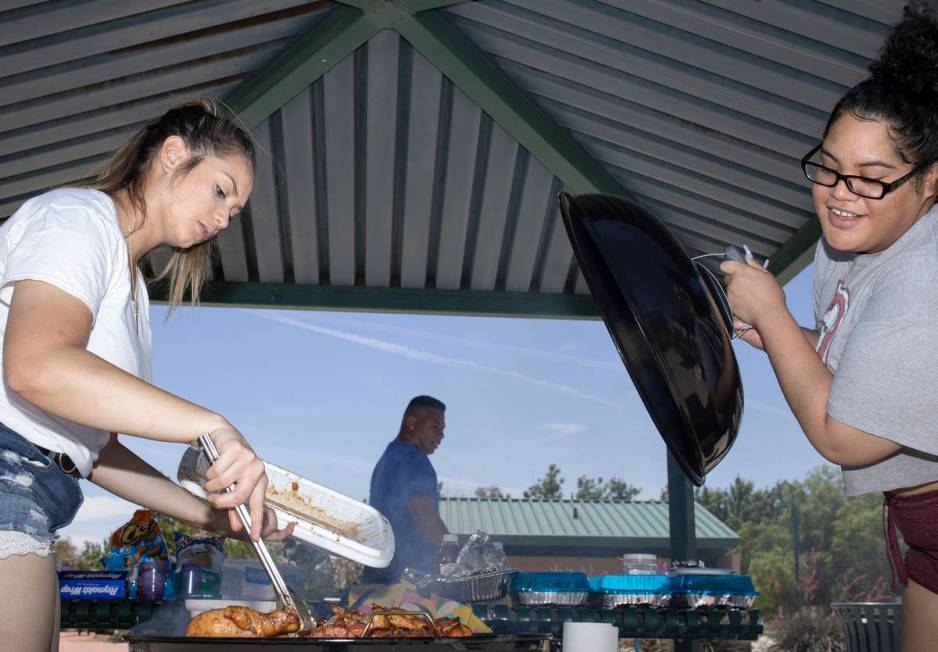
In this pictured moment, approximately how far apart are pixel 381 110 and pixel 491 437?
52.1 metres

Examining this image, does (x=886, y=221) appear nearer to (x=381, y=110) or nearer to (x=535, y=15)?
(x=535, y=15)

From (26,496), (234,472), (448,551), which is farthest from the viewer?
(448,551)

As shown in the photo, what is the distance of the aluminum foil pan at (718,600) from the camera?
11.6 ft

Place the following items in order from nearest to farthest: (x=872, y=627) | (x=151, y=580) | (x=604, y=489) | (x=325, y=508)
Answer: (x=325, y=508), (x=872, y=627), (x=151, y=580), (x=604, y=489)

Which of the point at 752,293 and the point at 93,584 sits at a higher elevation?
the point at 752,293

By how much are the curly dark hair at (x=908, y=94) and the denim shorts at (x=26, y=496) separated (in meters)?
1.42

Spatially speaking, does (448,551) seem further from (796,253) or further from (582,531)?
(582,531)

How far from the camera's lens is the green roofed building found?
18875 millimetres

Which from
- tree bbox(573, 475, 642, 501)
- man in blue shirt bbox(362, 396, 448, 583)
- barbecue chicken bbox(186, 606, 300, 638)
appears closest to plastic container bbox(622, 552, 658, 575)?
man in blue shirt bbox(362, 396, 448, 583)

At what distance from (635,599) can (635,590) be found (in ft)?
0.12

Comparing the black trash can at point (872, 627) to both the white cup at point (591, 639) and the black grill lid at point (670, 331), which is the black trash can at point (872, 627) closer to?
the white cup at point (591, 639)

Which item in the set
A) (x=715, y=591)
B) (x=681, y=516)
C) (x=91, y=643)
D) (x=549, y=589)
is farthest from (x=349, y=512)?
(x=91, y=643)

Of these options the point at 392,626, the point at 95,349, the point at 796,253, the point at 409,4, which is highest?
the point at 409,4

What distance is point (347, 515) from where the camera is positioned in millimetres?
2006
